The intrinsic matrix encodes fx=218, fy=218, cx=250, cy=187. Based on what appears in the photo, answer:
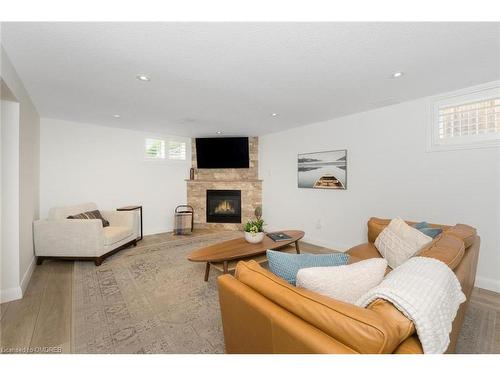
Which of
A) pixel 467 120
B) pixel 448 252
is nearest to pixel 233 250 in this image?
pixel 448 252

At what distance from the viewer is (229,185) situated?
220 inches

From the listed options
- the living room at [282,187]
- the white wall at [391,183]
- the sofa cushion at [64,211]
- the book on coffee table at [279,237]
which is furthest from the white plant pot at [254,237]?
the sofa cushion at [64,211]

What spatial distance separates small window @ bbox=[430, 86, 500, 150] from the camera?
2.49 m

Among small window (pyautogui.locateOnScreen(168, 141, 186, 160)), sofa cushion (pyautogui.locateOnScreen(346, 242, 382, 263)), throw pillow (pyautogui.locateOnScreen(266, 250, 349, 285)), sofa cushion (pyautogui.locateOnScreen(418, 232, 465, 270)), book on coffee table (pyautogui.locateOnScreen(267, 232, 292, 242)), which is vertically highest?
small window (pyautogui.locateOnScreen(168, 141, 186, 160))

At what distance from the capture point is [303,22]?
1.48 meters

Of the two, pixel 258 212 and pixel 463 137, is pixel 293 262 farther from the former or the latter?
pixel 258 212

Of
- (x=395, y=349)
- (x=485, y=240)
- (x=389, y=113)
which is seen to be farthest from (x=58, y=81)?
(x=485, y=240)

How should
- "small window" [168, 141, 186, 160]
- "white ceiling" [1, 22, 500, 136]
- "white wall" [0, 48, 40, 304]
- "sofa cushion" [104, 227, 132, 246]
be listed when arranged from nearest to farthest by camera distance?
"white ceiling" [1, 22, 500, 136]
"white wall" [0, 48, 40, 304]
"sofa cushion" [104, 227, 132, 246]
"small window" [168, 141, 186, 160]

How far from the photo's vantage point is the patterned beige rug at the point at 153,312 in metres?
1.66

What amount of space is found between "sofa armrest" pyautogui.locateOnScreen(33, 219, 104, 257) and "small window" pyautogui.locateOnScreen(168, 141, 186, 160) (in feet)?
8.60

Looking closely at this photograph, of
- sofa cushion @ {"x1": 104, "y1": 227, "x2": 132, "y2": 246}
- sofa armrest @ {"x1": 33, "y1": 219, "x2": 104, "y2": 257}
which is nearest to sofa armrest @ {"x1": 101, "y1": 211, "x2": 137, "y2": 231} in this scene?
sofa cushion @ {"x1": 104, "y1": 227, "x2": 132, "y2": 246}

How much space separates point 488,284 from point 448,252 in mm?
1957

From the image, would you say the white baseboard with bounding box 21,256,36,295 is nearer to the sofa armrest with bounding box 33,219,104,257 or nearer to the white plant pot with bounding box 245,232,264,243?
the sofa armrest with bounding box 33,219,104,257

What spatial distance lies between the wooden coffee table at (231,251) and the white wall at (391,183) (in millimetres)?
1313
